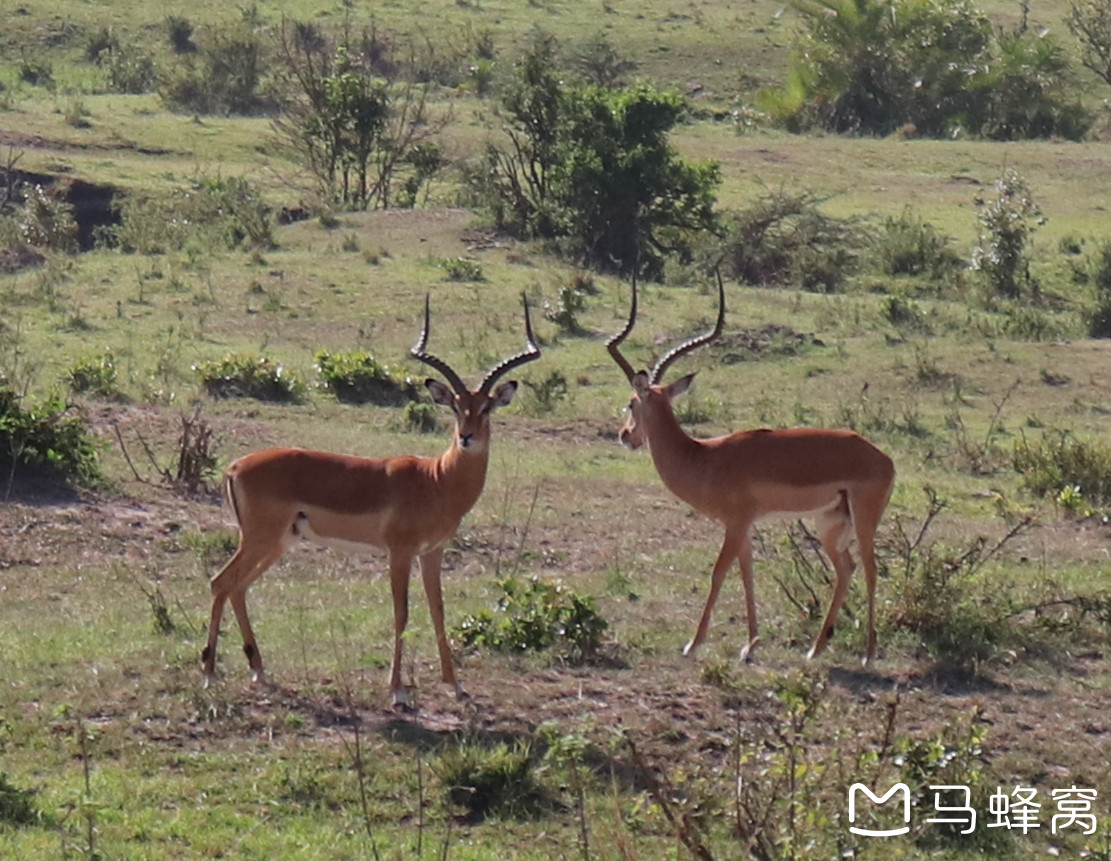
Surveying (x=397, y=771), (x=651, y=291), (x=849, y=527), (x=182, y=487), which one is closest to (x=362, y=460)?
(x=397, y=771)

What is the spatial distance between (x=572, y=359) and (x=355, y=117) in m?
9.13

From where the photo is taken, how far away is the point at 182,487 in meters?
12.3

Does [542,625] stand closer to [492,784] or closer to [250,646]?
[250,646]

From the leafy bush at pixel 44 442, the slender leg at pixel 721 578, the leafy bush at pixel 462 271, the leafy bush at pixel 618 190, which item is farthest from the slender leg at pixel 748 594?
the leafy bush at pixel 618 190

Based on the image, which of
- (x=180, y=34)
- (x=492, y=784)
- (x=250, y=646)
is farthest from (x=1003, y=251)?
(x=180, y=34)

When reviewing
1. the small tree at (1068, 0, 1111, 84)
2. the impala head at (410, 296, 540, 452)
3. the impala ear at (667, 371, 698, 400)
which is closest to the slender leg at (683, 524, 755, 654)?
the impala ear at (667, 371, 698, 400)

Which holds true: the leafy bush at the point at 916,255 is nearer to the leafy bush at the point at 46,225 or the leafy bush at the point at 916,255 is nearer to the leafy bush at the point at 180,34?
the leafy bush at the point at 46,225

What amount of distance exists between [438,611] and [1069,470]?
7.37 meters

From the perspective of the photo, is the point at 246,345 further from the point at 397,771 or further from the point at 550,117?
the point at 397,771

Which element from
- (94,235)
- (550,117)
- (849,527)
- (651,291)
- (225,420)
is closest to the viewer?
(849,527)

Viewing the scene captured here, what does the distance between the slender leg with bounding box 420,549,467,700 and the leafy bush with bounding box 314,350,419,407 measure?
8.18 meters

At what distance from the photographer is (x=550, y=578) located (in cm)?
1016

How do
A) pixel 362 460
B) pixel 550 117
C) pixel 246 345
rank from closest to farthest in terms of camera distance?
pixel 362 460, pixel 246 345, pixel 550 117

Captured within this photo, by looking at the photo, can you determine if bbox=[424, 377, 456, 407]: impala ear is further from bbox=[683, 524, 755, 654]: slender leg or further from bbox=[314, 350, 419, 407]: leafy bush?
bbox=[314, 350, 419, 407]: leafy bush
